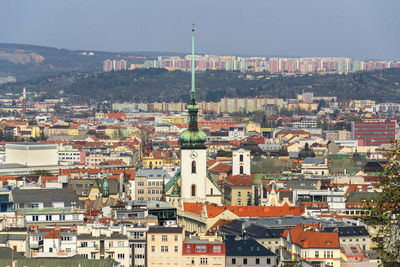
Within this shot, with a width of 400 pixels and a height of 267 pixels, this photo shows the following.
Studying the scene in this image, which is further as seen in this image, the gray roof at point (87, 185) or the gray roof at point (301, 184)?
the gray roof at point (301, 184)

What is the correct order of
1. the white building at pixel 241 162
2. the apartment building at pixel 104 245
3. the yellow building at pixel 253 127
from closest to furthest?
the apartment building at pixel 104 245 → the white building at pixel 241 162 → the yellow building at pixel 253 127

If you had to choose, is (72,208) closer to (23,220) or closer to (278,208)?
(23,220)

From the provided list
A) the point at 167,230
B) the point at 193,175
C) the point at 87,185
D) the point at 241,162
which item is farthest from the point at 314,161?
the point at 167,230

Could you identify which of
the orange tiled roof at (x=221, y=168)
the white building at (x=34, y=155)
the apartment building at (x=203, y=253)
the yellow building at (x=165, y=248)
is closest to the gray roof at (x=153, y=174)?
the orange tiled roof at (x=221, y=168)

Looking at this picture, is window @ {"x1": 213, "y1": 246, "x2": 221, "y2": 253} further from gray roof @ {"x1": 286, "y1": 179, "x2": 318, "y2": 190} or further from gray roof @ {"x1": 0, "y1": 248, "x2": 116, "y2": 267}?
gray roof @ {"x1": 286, "y1": 179, "x2": 318, "y2": 190}

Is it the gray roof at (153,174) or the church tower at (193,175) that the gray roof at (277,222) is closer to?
the church tower at (193,175)

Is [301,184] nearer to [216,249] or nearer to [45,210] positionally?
[45,210]
